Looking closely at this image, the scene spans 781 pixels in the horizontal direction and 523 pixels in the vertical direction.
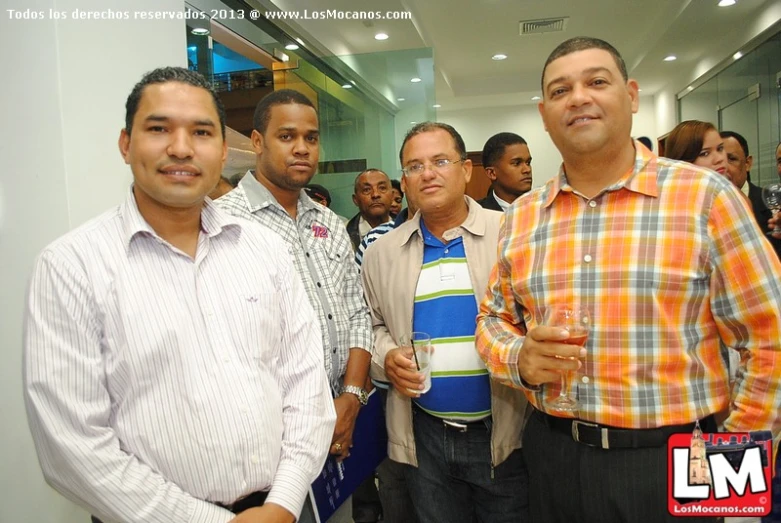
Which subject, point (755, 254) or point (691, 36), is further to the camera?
point (691, 36)

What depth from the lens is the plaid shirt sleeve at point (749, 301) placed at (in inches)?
47.1

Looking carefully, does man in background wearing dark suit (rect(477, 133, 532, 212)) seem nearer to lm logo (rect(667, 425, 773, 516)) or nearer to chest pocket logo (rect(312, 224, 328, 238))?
chest pocket logo (rect(312, 224, 328, 238))

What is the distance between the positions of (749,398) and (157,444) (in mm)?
1394

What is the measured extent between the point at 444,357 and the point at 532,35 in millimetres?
6031

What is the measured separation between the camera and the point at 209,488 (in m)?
1.20

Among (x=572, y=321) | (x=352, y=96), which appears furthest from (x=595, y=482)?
(x=352, y=96)

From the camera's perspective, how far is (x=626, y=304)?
1.33 metres

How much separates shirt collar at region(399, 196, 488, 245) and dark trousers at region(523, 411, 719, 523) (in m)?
0.69

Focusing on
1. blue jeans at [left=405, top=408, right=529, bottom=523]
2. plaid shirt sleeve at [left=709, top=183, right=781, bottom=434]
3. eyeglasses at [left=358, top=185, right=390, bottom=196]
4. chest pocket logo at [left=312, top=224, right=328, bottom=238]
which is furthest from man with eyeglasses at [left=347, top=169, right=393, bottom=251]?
plaid shirt sleeve at [left=709, top=183, right=781, bottom=434]

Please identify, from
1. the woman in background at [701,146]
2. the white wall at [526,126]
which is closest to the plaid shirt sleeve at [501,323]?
the woman in background at [701,146]

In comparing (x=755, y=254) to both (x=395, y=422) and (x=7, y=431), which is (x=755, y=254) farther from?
(x=7, y=431)

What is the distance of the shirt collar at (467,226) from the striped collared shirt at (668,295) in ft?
1.44

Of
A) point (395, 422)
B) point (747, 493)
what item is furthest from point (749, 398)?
point (395, 422)

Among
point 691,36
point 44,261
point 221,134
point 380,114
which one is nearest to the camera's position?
point 44,261
